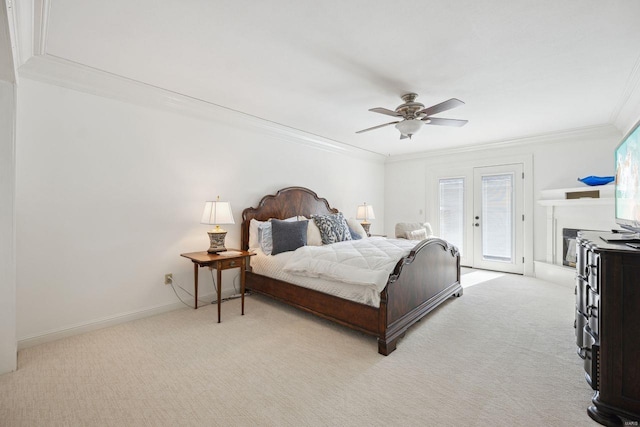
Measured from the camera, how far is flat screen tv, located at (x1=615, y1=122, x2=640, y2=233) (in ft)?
6.90

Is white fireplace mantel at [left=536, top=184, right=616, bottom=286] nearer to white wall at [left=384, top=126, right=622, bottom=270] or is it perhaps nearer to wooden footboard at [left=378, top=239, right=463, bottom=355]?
white wall at [left=384, top=126, right=622, bottom=270]

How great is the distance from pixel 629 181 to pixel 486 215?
3253 mm

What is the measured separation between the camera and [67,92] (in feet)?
8.67

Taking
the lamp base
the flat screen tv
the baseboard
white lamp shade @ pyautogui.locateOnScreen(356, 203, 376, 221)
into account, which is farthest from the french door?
the baseboard

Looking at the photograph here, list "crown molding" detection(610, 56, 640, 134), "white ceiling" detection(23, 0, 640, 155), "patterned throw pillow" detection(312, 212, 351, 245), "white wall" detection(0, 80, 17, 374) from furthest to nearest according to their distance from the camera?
"patterned throw pillow" detection(312, 212, 351, 245)
"crown molding" detection(610, 56, 640, 134)
"white wall" detection(0, 80, 17, 374)
"white ceiling" detection(23, 0, 640, 155)

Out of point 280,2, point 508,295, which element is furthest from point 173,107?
point 508,295

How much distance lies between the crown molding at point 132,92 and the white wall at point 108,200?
2.7 inches

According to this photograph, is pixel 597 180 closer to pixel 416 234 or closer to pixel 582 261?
pixel 416 234

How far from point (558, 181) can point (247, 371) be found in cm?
548

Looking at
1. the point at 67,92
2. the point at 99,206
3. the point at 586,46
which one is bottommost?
the point at 99,206

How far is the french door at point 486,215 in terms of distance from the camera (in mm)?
5184

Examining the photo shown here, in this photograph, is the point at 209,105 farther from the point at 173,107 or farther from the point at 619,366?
the point at 619,366

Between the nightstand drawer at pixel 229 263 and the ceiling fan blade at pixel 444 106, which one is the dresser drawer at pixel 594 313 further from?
the nightstand drawer at pixel 229 263

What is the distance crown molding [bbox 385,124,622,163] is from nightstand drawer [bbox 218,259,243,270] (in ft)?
15.5
